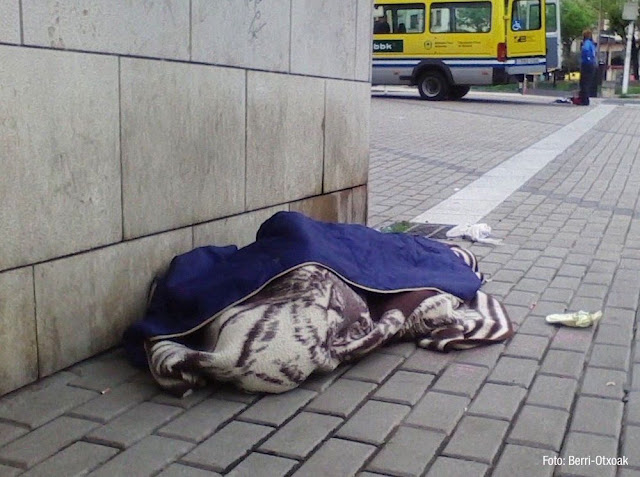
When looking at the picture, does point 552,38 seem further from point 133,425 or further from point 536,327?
point 133,425

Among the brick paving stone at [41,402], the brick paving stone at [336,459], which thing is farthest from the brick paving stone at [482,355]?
the brick paving stone at [41,402]

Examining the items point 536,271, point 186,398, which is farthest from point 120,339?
point 536,271

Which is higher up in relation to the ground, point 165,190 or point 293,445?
point 165,190

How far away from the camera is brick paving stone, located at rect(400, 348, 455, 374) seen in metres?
3.44

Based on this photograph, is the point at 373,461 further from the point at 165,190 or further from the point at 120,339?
the point at 165,190

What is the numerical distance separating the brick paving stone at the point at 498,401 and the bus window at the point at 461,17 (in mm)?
18483

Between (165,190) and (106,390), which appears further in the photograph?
(165,190)

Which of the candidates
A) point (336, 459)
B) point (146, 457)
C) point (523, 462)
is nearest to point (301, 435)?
point (336, 459)

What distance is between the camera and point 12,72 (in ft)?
9.68

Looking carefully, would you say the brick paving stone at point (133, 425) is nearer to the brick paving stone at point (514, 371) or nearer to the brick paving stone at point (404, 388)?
the brick paving stone at point (404, 388)

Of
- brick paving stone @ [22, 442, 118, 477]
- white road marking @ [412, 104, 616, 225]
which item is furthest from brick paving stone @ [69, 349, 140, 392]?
white road marking @ [412, 104, 616, 225]

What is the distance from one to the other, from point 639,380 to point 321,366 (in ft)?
3.96

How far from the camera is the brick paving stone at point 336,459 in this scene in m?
2.56

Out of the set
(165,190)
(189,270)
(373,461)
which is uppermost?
(165,190)
